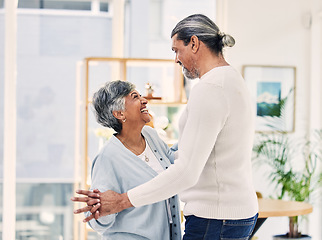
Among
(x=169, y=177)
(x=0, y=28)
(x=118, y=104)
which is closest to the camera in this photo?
(x=169, y=177)

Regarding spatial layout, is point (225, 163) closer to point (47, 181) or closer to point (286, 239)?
point (286, 239)

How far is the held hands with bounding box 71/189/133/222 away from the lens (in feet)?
5.90

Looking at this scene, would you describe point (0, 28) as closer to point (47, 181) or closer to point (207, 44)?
point (47, 181)

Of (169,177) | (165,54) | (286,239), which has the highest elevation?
(165,54)

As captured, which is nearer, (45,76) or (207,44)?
(207,44)

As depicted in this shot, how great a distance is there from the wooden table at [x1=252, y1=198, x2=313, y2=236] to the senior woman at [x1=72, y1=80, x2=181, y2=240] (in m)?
1.57

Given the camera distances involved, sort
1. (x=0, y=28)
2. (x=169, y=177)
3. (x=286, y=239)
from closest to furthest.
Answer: (x=169, y=177)
(x=286, y=239)
(x=0, y=28)

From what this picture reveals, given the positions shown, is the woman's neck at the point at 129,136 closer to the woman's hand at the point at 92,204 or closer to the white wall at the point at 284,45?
the woman's hand at the point at 92,204

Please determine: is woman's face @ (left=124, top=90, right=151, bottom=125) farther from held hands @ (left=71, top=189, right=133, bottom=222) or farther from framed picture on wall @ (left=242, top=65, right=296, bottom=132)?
framed picture on wall @ (left=242, top=65, right=296, bottom=132)

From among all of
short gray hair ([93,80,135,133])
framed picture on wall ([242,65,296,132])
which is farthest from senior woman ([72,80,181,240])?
framed picture on wall ([242,65,296,132])

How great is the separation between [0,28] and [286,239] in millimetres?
3329

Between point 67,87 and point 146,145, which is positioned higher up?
point 67,87

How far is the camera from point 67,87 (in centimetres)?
498

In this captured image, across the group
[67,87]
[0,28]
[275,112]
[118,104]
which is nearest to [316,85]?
[275,112]
